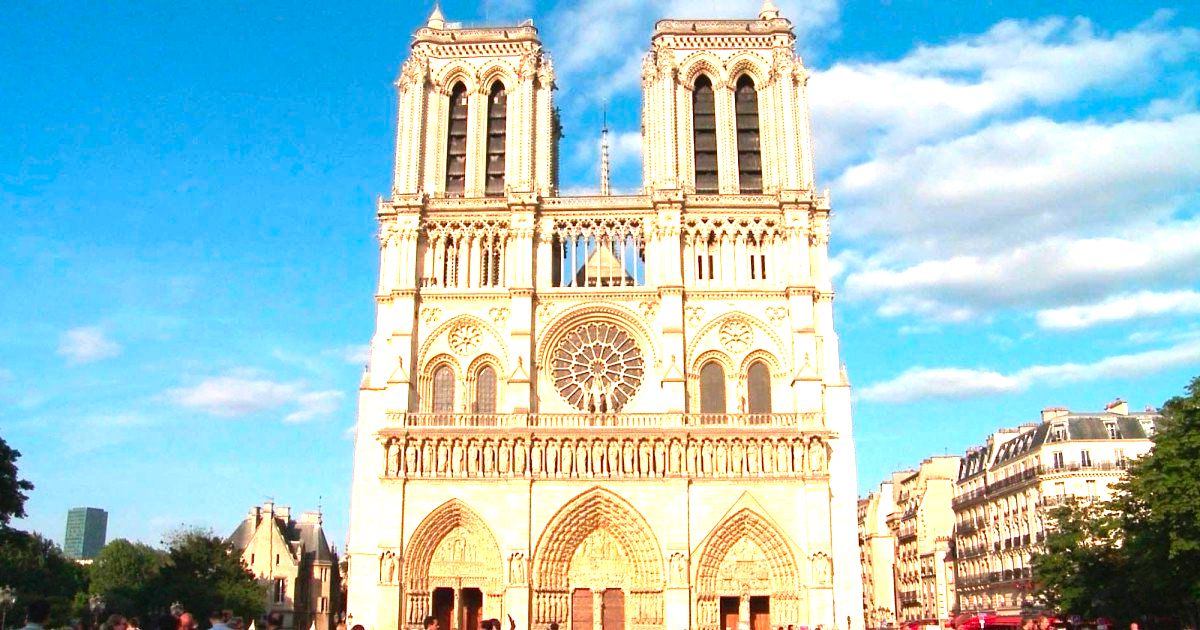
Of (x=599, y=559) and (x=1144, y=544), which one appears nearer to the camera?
(x=1144, y=544)

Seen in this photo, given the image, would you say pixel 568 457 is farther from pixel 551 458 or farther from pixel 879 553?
pixel 879 553

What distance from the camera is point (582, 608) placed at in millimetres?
38906

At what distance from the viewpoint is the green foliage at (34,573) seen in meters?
36.6

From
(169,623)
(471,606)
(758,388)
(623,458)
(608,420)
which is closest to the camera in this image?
(169,623)

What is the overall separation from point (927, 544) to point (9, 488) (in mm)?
41934

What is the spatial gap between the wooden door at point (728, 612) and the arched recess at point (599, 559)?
2.27 metres

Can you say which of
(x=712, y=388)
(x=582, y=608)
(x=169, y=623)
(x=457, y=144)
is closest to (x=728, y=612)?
(x=582, y=608)

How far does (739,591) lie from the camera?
38.3 meters

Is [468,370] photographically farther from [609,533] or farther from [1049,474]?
[1049,474]

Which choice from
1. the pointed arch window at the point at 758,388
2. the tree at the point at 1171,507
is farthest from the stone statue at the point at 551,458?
the tree at the point at 1171,507

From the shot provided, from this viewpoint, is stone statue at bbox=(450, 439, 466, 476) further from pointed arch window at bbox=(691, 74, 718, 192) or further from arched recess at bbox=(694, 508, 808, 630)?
pointed arch window at bbox=(691, 74, 718, 192)

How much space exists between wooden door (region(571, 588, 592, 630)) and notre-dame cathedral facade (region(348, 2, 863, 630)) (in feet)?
0.22

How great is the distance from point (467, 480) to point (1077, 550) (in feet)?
63.6

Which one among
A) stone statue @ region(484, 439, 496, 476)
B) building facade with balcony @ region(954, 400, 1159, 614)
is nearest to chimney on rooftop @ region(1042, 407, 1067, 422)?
building facade with balcony @ region(954, 400, 1159, 614)
